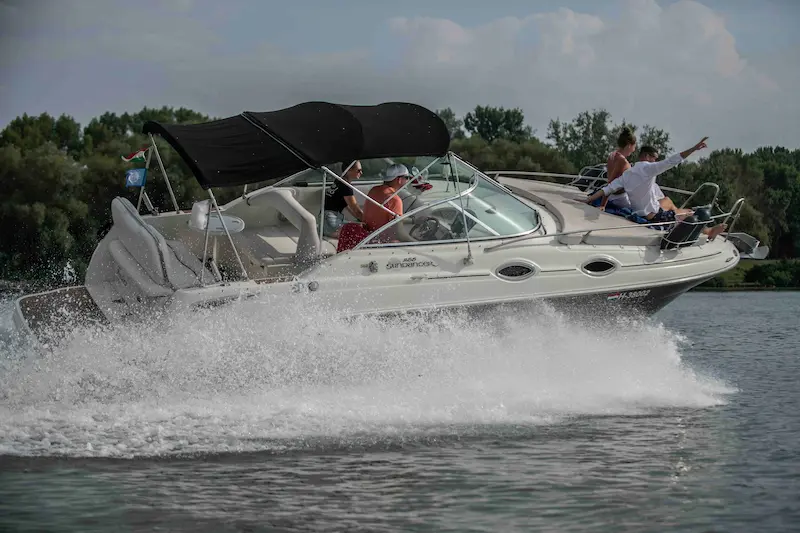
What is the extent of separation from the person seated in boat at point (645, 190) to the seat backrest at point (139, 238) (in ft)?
15.3

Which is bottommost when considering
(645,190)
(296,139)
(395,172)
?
(645,190)

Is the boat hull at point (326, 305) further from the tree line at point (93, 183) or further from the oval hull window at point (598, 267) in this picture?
the tree line at point (93, 183)

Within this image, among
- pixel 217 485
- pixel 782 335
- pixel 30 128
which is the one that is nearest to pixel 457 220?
pixel 217 485

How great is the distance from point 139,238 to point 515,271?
11.1 ft

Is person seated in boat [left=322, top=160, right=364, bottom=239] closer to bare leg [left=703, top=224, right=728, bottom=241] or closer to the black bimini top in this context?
the black bimini top

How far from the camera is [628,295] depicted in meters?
10.9

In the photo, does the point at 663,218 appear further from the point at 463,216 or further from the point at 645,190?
the point at 463,216

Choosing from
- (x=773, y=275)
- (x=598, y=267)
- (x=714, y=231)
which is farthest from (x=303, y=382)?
(x=773, y=275)

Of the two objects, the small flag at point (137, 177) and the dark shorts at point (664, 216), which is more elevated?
the small flag at point (137, 177)

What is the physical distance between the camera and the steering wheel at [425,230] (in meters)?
10.5

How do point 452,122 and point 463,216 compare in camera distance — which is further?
point 452,122

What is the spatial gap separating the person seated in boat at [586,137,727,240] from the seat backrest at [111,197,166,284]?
467 cm

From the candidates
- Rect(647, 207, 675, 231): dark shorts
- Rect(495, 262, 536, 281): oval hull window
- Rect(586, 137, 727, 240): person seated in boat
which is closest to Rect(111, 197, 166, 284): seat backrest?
Rect(495, 262, 536, 281): oval hull window

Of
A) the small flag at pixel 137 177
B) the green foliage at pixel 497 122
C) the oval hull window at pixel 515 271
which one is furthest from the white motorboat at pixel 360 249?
the green foliage at pixel 497 122
